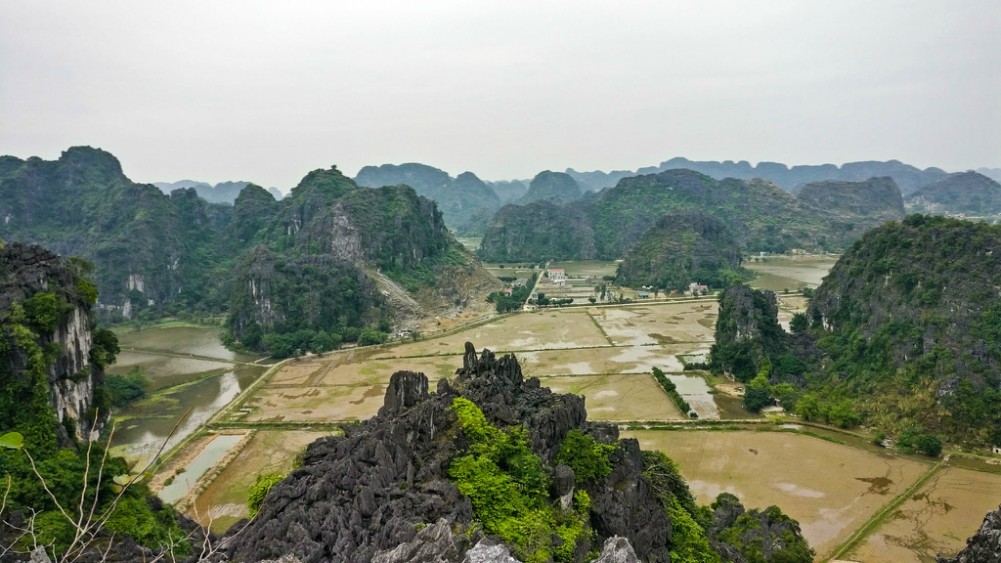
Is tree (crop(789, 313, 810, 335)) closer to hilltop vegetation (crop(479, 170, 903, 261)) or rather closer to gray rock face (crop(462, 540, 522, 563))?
gray rock face (crop(462, 540, 522, 563))

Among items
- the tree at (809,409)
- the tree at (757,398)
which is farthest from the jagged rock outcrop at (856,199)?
the tree at (809,409)

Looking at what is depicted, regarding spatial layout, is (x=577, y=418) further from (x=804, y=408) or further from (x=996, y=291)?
(x=996, y=291)

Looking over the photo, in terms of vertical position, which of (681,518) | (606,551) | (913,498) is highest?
(606,551)

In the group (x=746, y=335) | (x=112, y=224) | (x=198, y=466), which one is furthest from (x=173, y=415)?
(x=112, y=224)

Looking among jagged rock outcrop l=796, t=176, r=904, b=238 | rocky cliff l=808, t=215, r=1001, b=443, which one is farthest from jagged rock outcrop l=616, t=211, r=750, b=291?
jagged rock outcrop l=796, t=176, r=904, b=238

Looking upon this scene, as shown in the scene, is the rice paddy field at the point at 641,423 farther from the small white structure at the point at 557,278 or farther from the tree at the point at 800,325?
the small white structure at the point at 557,278

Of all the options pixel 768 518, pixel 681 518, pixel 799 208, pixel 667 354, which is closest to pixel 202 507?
pixel 681 518
